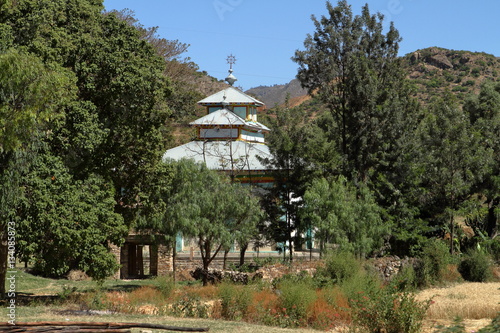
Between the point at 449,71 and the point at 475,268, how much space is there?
247ft

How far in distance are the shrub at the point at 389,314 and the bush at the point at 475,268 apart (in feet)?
43.6

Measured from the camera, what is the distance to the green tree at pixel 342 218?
1023 inches

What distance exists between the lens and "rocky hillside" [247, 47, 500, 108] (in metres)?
87.2

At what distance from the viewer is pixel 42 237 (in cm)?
1684

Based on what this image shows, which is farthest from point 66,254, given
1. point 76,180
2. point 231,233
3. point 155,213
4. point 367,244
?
point 367,244

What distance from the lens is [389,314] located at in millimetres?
12742

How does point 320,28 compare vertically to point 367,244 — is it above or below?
above

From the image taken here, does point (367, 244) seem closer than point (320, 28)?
Yes

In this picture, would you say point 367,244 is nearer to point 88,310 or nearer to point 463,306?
point 463,306

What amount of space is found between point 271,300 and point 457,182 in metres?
16.6

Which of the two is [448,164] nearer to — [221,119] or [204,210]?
[204,210]

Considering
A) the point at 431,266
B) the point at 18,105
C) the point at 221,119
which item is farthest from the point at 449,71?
the point at 18,105

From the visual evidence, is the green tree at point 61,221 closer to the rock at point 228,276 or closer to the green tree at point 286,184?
the rock at point 228,276

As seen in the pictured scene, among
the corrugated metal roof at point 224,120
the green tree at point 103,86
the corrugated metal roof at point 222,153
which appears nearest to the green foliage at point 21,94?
the green tree at point 103,86
